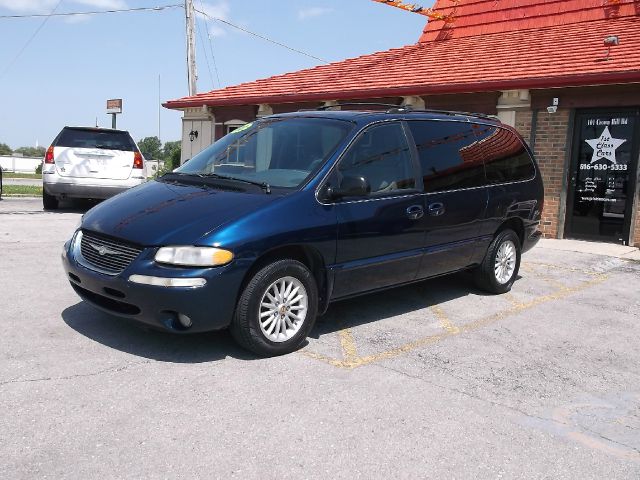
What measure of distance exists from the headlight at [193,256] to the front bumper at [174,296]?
4 cm

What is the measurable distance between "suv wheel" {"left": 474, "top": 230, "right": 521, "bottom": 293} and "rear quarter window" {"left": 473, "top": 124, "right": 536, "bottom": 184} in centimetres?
63

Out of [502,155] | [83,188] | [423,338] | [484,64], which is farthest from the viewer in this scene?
[484,64]

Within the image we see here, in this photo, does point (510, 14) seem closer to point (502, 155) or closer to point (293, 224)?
point (502, 155)

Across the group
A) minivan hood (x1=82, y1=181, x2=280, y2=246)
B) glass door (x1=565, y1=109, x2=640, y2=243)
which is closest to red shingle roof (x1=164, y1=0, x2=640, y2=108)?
glass door (x1=565, y1=109, x2=640, y2=243)

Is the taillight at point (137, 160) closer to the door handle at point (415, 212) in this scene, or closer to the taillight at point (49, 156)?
the taillight at point (49, 156)

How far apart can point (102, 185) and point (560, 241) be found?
819 cm

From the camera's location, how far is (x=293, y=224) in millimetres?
4344

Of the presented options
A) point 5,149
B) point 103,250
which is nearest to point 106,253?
point 103,250

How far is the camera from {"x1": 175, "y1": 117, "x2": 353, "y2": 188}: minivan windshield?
15.9 ft

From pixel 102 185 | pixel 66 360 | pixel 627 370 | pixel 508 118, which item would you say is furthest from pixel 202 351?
pixel 508 118

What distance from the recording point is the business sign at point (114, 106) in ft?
74.6

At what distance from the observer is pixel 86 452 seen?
2.96 m

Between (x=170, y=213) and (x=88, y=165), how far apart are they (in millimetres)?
7776

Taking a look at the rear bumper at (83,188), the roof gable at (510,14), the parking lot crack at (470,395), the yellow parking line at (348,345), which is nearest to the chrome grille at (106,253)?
the yellow parking line at (348,345)
